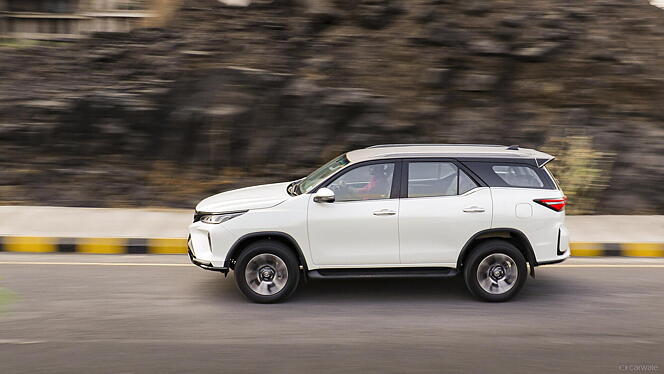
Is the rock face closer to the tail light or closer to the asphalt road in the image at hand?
the asphalt road

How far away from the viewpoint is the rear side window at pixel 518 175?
7.80 metres

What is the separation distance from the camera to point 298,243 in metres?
7.57

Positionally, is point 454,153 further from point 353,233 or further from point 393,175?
point 353,233

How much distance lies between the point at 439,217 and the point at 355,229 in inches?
32.0

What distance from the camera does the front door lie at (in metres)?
7.55

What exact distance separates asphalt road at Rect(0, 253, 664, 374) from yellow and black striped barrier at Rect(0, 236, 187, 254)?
67 centimetres

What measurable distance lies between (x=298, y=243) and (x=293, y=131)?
20.7 feet

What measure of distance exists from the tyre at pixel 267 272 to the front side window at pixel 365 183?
757 mm

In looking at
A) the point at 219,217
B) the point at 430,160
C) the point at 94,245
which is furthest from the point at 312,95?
the point at 219,217

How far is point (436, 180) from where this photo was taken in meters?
7.80

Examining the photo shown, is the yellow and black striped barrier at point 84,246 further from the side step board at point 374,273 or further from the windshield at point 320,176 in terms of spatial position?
the side step board at point 374,273

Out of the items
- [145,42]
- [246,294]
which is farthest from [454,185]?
[145,42]

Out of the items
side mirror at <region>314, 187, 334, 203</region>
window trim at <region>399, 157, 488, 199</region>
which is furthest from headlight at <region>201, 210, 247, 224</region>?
window trim at <region>399, 157, 488, 199</region>

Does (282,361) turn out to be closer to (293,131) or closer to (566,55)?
(293,131)
